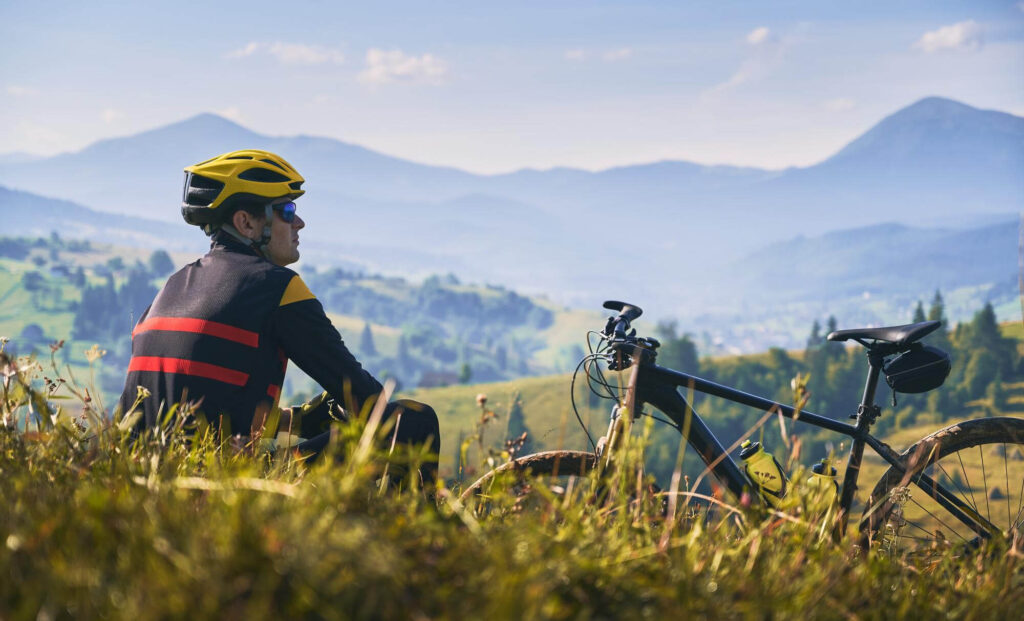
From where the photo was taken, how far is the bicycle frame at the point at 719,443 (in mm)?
4391

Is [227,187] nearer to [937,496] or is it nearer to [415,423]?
[415,423]

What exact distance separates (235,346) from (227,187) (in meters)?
0.99

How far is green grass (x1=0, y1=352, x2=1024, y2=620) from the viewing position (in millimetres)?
1814

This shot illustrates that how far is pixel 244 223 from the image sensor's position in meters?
4.56

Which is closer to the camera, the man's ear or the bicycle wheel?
the bicycle wheel

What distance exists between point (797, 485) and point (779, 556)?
1.37 feet

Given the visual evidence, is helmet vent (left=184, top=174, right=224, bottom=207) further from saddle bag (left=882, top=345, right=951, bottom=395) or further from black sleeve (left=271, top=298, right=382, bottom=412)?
saddle bag (left=882, top=345, right=951, bottom=395)

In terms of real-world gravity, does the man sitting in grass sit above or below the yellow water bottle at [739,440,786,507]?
above

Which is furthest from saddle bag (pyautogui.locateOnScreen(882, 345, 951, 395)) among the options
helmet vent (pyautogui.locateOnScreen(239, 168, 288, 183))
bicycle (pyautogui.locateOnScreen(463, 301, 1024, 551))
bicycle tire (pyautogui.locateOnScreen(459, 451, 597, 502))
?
helmet vent (pyautogui.locateOnScreen(239, 168, 288, 183))

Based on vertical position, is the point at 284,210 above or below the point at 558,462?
above

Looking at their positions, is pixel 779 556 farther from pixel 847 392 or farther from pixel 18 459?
pixel 847 392

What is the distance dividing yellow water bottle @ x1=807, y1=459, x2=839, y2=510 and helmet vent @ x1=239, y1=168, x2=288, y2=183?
310 cm

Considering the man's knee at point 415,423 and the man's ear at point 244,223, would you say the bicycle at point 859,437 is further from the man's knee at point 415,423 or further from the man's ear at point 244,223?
the man's ear at point 244,223

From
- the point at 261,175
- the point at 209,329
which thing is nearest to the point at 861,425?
the point at 209,329
